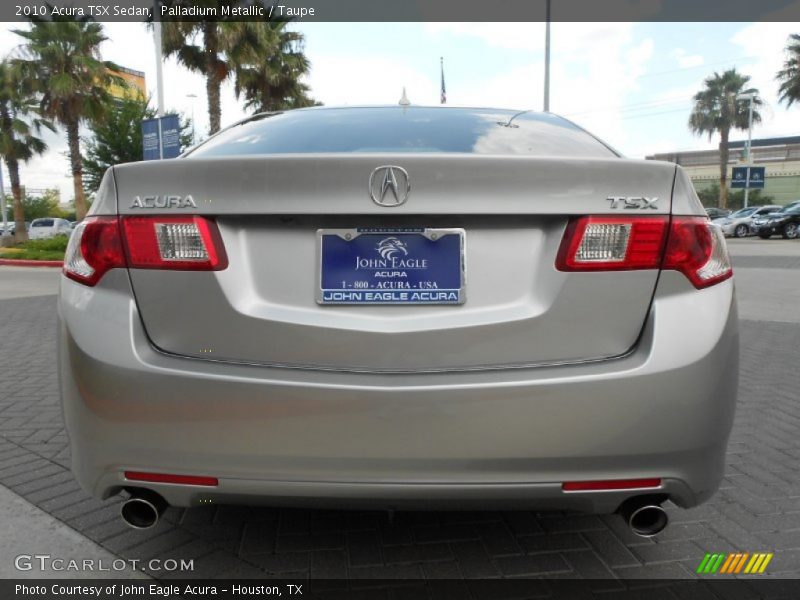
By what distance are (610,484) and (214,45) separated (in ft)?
69.7

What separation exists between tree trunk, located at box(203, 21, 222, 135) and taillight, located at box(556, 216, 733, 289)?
2075cm

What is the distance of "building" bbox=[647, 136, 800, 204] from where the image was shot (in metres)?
56.3

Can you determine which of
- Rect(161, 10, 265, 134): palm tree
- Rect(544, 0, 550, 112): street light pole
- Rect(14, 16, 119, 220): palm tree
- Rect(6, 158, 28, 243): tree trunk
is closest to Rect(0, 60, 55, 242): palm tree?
Rect(6, 158, 28, 243): tree trunk

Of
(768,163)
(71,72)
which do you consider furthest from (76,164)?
(768,163)

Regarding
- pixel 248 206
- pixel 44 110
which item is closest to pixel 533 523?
pixel 248 206

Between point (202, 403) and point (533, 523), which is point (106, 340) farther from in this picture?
point (533, 523)

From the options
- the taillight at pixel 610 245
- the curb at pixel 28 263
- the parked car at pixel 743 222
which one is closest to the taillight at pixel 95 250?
the taillight at pixel 610 245

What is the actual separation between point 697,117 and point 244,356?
176 feet

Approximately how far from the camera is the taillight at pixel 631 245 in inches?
68.9

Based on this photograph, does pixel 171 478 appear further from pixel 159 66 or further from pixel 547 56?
pixel 547 56

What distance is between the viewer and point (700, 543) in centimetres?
238

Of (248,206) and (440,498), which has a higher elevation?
(248,206)

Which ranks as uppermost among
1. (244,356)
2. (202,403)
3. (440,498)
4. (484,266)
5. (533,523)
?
(484,266)

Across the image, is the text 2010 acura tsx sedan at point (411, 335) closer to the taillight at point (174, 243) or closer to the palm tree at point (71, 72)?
the taillight at point (174, 243)
